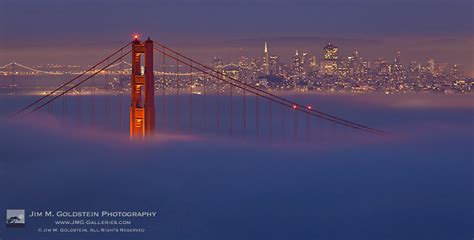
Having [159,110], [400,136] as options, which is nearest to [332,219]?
[400,136]

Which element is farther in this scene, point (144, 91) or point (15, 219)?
point (144, 91)

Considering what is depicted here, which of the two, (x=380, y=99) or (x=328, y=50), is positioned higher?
(x=328, y=50)

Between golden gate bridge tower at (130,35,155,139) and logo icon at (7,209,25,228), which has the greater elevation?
golden gate bridge tower at (130,35,155,139)

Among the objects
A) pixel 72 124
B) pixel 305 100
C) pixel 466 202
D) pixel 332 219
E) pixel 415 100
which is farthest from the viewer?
pixel 415 100

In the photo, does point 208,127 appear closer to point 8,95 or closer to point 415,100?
point 8,95

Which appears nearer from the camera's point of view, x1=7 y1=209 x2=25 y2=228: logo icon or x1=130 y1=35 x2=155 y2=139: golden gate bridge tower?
x1=7 y1=209 x2=25 y2=228: logo icon

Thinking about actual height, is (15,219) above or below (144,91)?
below

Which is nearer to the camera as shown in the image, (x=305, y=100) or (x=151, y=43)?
(x=151, y=43)

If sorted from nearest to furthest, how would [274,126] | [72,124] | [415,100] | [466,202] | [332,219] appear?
1. [332,219]
2. [466,202]
3. [72,124]
4. [274,126]
5. [415,100]
